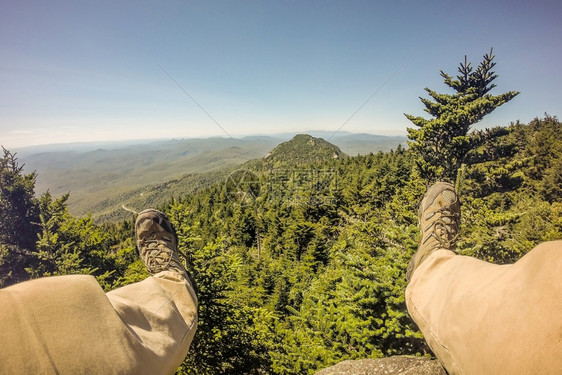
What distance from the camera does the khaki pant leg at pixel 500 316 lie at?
1137mm

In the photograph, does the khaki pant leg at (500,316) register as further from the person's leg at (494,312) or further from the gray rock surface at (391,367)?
the gray rock surface at (391,367)

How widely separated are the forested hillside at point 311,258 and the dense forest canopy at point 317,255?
0.13ft

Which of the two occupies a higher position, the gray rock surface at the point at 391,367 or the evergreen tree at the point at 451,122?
the evergreen tree at the point at 451,122

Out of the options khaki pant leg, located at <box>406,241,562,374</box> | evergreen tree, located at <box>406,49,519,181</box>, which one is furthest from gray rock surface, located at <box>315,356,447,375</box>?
evergreen tree, located at <box>406,49,519,181</box>

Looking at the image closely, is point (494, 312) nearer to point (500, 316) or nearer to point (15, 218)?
point (500, 316)

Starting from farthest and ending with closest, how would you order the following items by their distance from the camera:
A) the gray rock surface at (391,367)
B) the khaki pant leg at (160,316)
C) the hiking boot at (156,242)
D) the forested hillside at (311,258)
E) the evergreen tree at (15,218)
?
the evergreen tree at (15,218), the forested hillside at (311,258), the hiking boot at (156,242), the gray rock surface at (391,367), the khaki pant leg at (160,316)

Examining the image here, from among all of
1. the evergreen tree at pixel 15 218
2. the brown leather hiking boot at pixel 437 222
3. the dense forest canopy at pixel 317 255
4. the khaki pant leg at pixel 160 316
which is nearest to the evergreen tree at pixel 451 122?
the dense forest canopy at pixel 317 255

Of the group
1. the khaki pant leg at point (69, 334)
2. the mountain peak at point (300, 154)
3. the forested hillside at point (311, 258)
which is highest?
the mountain peak at point (300, 154)

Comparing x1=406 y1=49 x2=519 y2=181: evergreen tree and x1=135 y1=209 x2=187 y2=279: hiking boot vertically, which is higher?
x1=406 y1=49 x2=519 y2=181: evergreen tree

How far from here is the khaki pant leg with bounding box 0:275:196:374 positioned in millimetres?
996

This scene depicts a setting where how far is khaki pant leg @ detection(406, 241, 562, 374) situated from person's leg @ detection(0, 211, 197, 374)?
81.8 inches

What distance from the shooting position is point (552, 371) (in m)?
1.08

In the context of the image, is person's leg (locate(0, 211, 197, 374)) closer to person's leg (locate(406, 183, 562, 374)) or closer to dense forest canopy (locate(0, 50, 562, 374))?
person's leg (locate(406, 183, 562, 374))

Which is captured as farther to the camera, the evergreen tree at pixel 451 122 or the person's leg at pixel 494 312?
the evergreen tree at pixel 451 122
